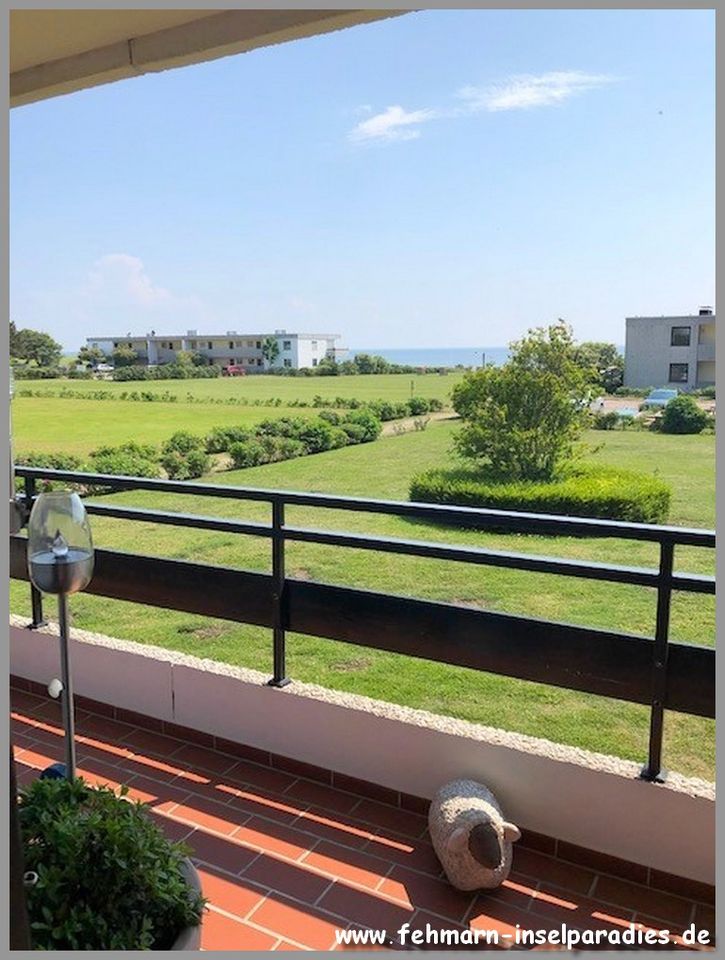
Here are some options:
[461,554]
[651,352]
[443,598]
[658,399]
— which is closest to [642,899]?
[461,554]

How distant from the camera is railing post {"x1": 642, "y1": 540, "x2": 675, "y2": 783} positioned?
5.12 feet

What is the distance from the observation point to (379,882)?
159 cm

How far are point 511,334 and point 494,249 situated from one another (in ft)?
37.4

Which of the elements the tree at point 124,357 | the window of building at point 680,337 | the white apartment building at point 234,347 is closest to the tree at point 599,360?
the window of building at point 680,337

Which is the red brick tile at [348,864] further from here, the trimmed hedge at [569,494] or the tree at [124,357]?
the tree at [124,357]

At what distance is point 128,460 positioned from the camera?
36.1 ft

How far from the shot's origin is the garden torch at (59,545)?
123 centimetres

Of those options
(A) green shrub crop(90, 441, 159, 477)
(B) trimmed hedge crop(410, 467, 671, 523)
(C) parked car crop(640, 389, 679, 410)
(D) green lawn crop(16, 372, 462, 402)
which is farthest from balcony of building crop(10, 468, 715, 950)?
(C) parked car crop(640, 389, 679, 410)

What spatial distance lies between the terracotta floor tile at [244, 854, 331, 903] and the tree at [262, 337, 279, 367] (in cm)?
1806

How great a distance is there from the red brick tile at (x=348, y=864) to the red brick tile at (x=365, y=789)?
0.66 feet

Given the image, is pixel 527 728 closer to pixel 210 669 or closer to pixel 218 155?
pixel 210 669

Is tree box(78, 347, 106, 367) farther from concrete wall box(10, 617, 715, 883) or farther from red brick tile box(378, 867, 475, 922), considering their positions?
red brick tile box(378, 867, 475, 922)

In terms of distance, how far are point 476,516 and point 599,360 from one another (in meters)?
9.87

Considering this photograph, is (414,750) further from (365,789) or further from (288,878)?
(288,878)
